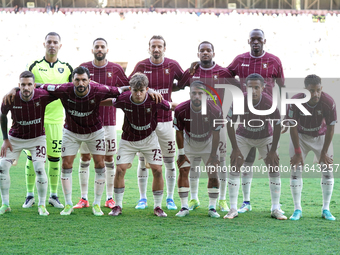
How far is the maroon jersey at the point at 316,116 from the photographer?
482 centimetres

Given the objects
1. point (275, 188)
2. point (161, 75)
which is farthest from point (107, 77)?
point (275, 188)

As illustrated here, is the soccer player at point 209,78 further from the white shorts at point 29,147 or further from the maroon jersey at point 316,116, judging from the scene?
the white shorts at point 29,147

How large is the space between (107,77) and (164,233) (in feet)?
7.68

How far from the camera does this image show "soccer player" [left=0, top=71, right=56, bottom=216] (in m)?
5.04

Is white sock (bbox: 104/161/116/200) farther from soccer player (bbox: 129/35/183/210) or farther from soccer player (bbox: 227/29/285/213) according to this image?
soccer player (bbox: 227/29/285/213)

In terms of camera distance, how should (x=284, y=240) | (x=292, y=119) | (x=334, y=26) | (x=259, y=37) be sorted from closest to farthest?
(x=284, y=240) → (x=292, y=119) → (x=259, y=37) → (x=334, y=26)

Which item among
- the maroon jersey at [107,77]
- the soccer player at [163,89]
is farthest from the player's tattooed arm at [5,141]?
the soccer player at [163,89]

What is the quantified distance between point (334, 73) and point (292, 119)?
1962 centimetres

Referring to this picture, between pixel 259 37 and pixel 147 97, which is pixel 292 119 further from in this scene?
pixel 147 97

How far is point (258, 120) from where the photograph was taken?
4.99m

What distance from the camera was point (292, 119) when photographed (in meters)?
4.90

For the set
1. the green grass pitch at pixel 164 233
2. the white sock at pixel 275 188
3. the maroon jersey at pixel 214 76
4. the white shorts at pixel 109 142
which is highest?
the maroon jersey at pixel 214 76

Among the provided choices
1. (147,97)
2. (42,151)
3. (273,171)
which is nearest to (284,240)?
(273,171)

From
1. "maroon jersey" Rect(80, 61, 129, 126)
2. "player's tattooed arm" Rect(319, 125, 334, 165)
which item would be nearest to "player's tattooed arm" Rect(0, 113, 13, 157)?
"maroon jersey" Rect(80, 61, 129, 126)
